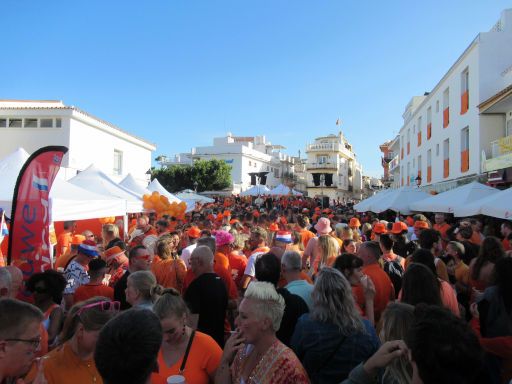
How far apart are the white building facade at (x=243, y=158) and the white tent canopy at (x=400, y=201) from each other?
3918cm

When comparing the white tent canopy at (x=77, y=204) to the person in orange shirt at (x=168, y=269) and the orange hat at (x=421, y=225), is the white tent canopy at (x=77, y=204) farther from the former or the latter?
the orange hat at (x=421, y=225)

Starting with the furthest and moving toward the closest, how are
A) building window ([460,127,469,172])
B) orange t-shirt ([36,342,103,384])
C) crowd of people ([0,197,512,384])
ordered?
1. building window ([460,127,469,172])
2. orange t-shirt ([36,342,103,384])
3. crowd of people ([0,197,512,384])

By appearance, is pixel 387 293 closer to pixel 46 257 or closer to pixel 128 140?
pixel 46 257

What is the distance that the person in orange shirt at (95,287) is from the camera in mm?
3925

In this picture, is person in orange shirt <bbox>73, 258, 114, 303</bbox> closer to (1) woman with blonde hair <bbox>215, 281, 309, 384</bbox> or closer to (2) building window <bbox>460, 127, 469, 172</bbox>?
(1) woman with blonde hair <bbox>215, 281, 309, 384</bbox>

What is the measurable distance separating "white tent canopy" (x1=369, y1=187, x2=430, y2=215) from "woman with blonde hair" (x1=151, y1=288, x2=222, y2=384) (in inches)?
450

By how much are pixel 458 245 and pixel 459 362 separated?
398 centimetres

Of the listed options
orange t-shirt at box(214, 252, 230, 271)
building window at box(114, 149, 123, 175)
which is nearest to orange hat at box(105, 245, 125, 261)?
orange t-shirt at box(214, 252, 230, 271)

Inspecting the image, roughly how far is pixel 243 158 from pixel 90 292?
56281 millimetres

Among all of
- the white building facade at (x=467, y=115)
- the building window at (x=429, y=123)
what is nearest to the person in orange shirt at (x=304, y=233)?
the white building facade at (x=467, y=115)

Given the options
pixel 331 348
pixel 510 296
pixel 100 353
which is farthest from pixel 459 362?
pixel 510 296

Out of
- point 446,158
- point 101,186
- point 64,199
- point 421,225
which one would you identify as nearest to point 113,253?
point 64,199

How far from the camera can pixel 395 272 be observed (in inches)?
190

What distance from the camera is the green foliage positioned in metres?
46.4
